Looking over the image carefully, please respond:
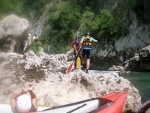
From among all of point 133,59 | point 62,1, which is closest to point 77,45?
point 133,59

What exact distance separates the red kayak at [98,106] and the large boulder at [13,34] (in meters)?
4.97

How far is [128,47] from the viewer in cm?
2495

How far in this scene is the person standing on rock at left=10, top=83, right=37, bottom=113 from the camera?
4.97 m

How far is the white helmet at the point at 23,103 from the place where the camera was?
16.3 ft

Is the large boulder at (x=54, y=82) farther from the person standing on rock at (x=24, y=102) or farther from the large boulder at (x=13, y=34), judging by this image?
the large boulder at (x=13, y=34)

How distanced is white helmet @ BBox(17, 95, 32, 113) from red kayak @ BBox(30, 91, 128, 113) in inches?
13.0

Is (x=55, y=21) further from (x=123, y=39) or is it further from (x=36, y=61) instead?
(x=36, y=61)

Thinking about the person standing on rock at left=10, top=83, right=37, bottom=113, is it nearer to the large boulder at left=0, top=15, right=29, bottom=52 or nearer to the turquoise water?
the turquoise water

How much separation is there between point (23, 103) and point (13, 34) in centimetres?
617

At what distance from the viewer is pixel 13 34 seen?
425 inches

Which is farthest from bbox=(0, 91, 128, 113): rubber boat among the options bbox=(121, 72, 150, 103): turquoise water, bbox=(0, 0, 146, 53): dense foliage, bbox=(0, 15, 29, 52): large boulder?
bbox=(0, 0, 146, 53): dense foliage

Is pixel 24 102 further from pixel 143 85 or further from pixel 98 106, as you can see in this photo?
pixel 143 85

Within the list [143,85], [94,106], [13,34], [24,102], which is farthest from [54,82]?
[143,85]

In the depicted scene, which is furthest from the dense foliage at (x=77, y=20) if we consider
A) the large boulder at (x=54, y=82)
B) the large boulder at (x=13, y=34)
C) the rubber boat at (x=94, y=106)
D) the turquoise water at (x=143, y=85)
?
the rubber boat at (x=94, y=106)
